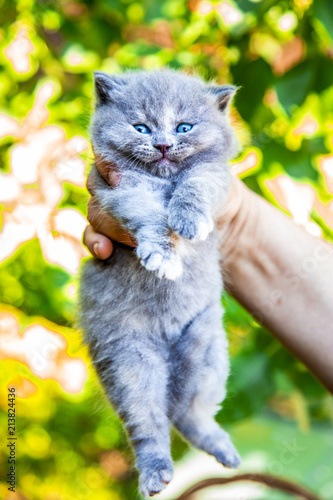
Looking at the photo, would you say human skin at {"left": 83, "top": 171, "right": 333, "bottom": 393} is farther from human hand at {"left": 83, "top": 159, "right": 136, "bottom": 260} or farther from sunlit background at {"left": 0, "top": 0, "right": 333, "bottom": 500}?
human hand at {"left": 83, "top": 159, "right": 136, "bottom": 260}

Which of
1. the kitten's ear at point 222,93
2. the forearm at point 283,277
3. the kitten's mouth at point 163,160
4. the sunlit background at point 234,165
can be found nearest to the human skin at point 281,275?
the forearm at point 283,277

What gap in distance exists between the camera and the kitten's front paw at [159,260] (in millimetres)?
698

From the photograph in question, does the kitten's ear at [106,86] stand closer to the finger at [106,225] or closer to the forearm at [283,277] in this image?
the finger at [106,225]

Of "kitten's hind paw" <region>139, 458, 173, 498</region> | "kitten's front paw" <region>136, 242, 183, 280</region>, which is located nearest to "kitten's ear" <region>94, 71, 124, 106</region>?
"kitten's front paw" <region>136, 242, 183, 280</region>

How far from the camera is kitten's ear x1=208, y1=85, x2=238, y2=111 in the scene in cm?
94

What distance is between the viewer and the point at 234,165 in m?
1.28

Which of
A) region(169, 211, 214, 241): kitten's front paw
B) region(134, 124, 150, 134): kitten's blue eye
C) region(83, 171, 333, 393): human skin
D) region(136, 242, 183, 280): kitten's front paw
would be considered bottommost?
region(83, 171, 333, 393): human skin

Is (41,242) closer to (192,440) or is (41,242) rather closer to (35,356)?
(35,356)

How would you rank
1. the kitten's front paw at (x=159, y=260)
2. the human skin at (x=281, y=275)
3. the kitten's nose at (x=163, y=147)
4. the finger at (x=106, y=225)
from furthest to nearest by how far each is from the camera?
the human skin at (x=281, y=275) → the finger at (x=106, y=225) → the kitten's nose at (x=163, y=147) → the kitten's front paw at (x=159, y=260)

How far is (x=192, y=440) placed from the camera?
37.0 inches

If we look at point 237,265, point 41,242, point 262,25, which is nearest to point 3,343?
point 41,242

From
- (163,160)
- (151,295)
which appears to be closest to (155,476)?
(151,295)

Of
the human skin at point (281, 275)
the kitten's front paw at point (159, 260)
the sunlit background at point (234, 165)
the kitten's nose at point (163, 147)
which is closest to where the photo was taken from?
the kitten's front paw at point (159, 260)

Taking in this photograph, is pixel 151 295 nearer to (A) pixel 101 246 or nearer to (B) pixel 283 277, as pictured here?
(A) pixel 101 246
